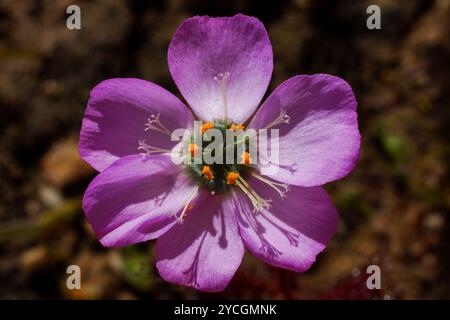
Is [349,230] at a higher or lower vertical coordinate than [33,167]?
lower

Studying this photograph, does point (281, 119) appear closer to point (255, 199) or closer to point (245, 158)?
point (245, 158)

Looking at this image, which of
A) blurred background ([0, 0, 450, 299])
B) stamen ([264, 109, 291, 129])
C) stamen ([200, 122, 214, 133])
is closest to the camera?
stamen ([264, 109, 291, 129])

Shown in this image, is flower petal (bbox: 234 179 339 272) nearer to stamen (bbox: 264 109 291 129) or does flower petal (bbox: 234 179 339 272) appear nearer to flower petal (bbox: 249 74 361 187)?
flower petal (bbox: 249 74 361 187)

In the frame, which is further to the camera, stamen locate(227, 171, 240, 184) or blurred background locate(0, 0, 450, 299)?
blurred background locate(0, 0, 450, 299)

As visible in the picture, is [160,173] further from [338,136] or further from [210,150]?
[338,136]

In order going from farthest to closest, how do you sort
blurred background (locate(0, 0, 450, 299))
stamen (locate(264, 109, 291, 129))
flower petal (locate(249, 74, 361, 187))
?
blurred background (locate(0, 0, 450, 299))
stamen (locate(264, 109, 291, 129))
flower petal (locate(249, 74, 361, 187))

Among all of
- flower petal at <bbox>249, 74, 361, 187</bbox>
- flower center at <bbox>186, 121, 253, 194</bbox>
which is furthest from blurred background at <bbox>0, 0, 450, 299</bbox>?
flower petal at <bbox>249, 74, 361, 187</bbox>

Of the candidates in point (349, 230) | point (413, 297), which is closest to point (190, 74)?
point (349, 230)

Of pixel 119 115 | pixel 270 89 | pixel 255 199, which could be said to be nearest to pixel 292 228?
pixel 255 199

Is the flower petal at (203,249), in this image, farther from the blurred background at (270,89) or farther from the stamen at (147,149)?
the blurred background at (270,89)
